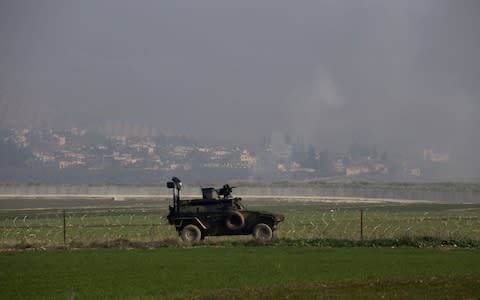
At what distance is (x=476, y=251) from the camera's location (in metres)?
35.1

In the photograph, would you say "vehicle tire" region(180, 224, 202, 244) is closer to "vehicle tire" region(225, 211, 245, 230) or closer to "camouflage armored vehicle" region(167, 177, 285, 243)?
"camouflage armored vehicle" region(167, 177, 285, 243)

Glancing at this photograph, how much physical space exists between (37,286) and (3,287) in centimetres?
90

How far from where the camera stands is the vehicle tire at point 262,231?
42.5 meters

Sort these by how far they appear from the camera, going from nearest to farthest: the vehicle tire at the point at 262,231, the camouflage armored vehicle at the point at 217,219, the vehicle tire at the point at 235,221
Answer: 1. the vehicle tire at the point at 262,231
2. the camouflage armored vehicle at the point at 217,219
3. the vehicle tire at the point at 235,221

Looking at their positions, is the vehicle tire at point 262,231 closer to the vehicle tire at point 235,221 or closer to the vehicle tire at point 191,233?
the vehicle tire at point 235,221

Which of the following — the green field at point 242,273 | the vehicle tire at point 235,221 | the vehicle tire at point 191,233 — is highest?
the vehicle tire at point 235,221

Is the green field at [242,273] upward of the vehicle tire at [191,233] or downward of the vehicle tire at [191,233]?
downward

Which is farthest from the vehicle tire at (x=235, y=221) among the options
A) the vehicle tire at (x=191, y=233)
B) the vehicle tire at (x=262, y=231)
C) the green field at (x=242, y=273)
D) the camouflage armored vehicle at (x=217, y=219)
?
the green field at (x=242, y=273)

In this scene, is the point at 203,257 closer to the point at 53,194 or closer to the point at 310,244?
the point at 310,244

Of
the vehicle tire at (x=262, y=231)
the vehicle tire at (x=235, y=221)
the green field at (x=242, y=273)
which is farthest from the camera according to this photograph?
the vehicle tire at (x=235, y=221)

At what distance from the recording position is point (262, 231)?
42.8 metres

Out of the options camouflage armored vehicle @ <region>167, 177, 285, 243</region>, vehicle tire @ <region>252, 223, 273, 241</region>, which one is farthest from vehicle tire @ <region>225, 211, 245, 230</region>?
vehicle tire @ <region>252, 223, 273, 241</region>

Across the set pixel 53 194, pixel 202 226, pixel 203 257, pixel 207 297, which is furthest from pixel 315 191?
pixel 207 297

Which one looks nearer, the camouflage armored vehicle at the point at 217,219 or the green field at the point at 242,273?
the green field at the point at 242,273
